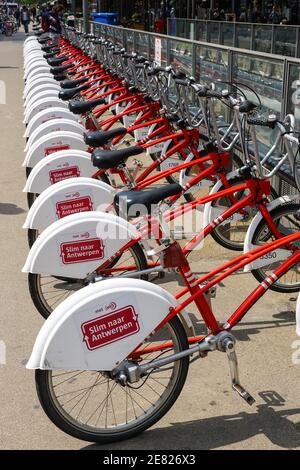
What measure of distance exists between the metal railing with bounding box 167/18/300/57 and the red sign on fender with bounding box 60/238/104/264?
9.72 meters

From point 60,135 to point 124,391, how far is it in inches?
114

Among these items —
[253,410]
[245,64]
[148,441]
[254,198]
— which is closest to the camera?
[148,441]

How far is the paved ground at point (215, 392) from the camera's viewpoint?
321 centimetres

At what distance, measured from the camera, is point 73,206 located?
14.7ft

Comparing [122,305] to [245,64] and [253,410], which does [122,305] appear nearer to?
[253,410]

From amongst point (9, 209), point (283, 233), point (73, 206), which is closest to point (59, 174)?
point (73, 206)

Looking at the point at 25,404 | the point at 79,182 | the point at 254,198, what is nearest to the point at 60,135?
the point at 79,182

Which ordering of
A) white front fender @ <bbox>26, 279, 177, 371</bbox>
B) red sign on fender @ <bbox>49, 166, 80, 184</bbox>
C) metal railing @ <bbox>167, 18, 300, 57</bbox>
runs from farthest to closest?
metal railing @ <bbox>167, 18, 300, 57</bbox>, red sign on fender @ <bbox>49, 166, 80, 184</bbox>, white front fender @ <bbox>26, 279, 177, 371</bbox>

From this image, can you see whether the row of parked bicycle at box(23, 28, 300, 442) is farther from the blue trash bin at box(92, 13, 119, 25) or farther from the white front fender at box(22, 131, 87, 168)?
the blue trash bin at box(92, 13, 119, 25)

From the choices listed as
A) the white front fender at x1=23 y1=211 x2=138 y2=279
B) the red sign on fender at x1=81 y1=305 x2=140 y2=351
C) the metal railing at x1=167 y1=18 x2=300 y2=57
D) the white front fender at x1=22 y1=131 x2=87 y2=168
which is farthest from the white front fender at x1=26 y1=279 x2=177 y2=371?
the metal railing at x1=167 y1=18 x2=300 y2=57

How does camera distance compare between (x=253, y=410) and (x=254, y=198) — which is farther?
(x=254, y=198)

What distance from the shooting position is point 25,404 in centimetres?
353

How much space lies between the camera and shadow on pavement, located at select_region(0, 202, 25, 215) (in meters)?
6.95

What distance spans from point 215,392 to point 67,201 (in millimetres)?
1618
